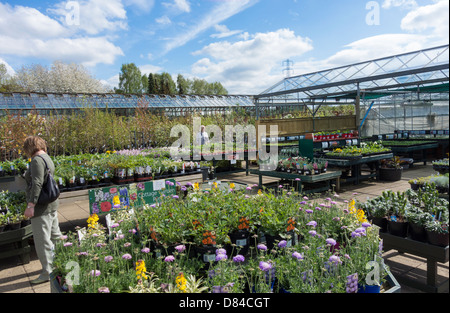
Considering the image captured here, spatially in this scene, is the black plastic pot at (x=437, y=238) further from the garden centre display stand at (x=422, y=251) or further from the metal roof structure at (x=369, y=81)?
the metal roof structure at (x=369, y=81)

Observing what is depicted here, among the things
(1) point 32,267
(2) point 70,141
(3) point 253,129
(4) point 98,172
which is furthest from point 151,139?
(1) point 32,267

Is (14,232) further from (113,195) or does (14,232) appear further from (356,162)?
(356,162)

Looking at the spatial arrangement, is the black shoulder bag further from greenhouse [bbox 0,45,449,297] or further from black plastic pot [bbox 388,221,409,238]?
black plastic pot [bbox 388,221,409,238]

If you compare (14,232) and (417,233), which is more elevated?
(417,233)

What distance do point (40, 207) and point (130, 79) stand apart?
38289 mm

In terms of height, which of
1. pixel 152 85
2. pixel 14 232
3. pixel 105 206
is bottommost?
pixel 14 232

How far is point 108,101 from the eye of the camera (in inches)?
763

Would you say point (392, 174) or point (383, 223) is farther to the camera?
point (392, 174)

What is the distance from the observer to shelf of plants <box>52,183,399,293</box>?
1.83 meters

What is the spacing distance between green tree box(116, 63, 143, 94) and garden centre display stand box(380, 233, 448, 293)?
1520 inches

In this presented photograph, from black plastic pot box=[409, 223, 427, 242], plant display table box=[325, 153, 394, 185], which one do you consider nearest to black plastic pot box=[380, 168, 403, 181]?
plant display table box=[325, 153, 394, 185]

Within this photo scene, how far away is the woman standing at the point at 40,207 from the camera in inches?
120

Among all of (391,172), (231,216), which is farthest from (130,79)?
(231,216)

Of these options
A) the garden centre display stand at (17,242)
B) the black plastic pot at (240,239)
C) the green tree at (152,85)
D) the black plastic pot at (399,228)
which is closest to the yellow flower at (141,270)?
the black plastic pot at (240,239)
